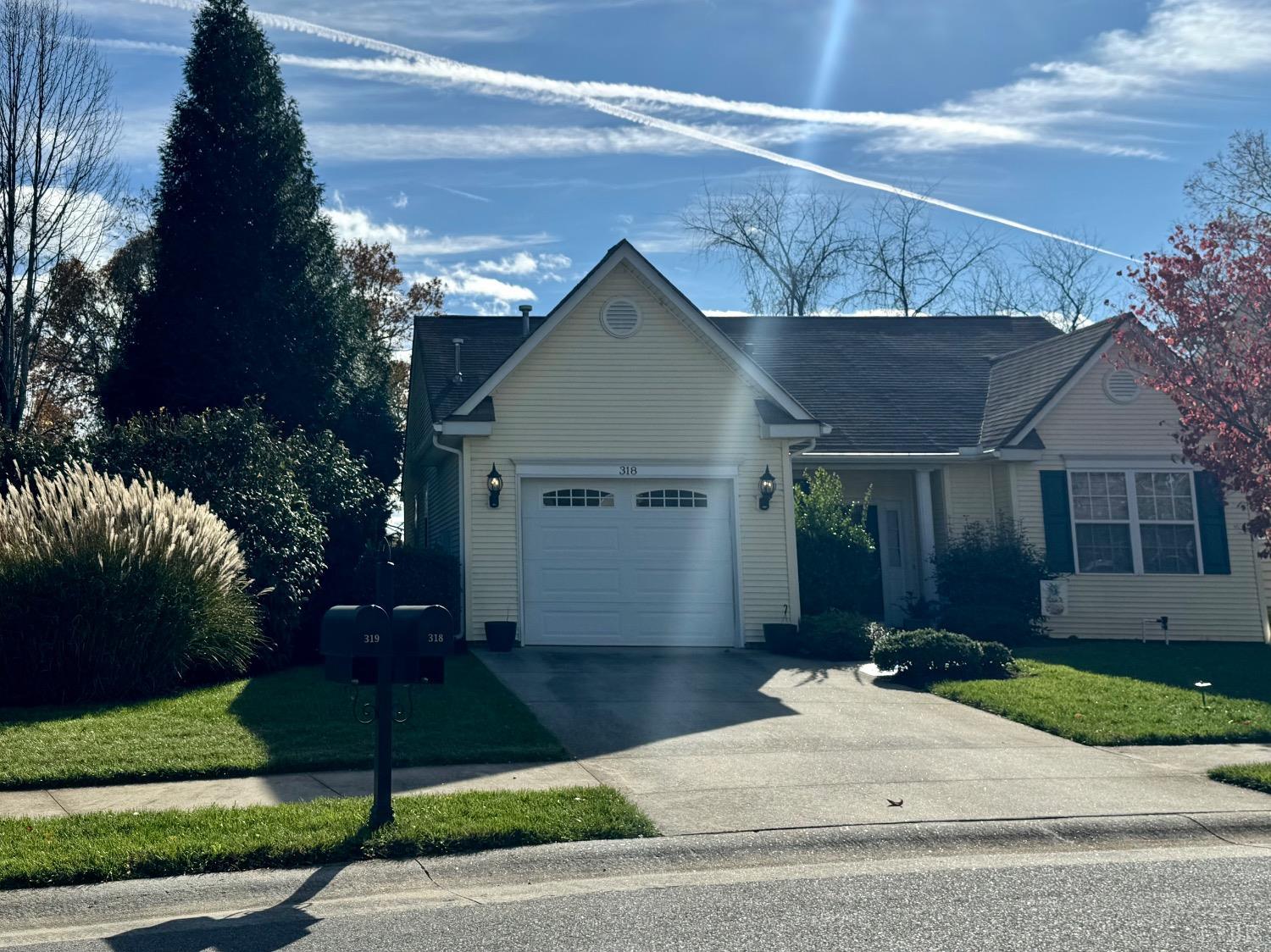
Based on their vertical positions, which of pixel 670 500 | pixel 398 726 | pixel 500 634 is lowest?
pixel 398 726

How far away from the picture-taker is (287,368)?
25.5m

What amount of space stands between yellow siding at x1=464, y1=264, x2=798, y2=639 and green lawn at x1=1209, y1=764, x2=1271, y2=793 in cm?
864

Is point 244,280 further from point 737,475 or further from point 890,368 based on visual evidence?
point 890,368

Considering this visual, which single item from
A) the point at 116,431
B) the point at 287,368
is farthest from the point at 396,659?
the point at 287,368

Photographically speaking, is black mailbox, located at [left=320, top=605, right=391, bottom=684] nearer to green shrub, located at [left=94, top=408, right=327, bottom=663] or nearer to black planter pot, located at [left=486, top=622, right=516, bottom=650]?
green shrub, located at [left=94, top=408, right=327, bottom=663]

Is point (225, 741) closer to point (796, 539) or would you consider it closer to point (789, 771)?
point (789, 771)

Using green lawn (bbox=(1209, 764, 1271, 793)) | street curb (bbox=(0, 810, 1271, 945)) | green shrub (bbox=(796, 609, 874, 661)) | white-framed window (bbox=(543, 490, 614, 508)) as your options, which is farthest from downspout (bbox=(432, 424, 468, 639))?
green lawn (bbox=(1209, 764, 1271, 793))

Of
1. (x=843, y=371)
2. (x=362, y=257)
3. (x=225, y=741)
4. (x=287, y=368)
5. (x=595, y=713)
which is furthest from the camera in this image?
(x=362, y=257)

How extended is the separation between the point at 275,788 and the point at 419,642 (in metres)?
2.13

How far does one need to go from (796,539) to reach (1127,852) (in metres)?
11.0

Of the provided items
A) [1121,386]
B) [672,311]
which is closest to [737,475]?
[672,311]

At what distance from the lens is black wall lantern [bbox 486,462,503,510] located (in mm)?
16703

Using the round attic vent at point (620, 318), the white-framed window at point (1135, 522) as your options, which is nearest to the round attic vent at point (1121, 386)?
the white-framed window at point (1135, 522)

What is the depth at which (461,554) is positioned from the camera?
16.8 metres
